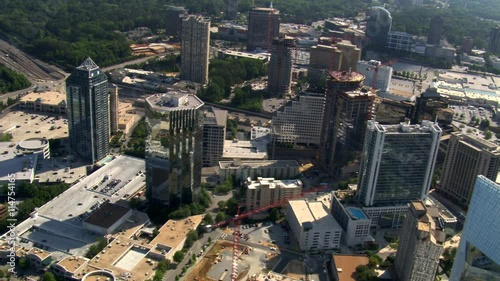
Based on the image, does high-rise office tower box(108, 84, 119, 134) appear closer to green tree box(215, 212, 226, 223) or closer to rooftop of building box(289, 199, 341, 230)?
green tree box(215, 212, 226, 223)

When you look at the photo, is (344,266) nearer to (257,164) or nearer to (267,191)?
(267,191)

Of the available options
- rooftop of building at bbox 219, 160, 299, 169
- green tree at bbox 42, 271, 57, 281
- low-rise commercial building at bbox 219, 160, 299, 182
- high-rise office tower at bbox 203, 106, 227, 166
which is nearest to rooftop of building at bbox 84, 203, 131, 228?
green tree at bbox 42, 271, 57, 281

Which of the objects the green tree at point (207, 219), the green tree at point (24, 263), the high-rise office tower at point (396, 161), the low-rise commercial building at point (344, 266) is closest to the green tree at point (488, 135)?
the high-rise office tower at point (396, 161)

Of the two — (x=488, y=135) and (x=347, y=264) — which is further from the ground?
(x=488, y=135)

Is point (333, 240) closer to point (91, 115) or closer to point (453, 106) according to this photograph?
point (91, 115)

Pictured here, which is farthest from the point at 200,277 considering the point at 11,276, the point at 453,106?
the point at 453,106

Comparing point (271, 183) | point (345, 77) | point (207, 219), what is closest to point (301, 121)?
point (345, 77)
